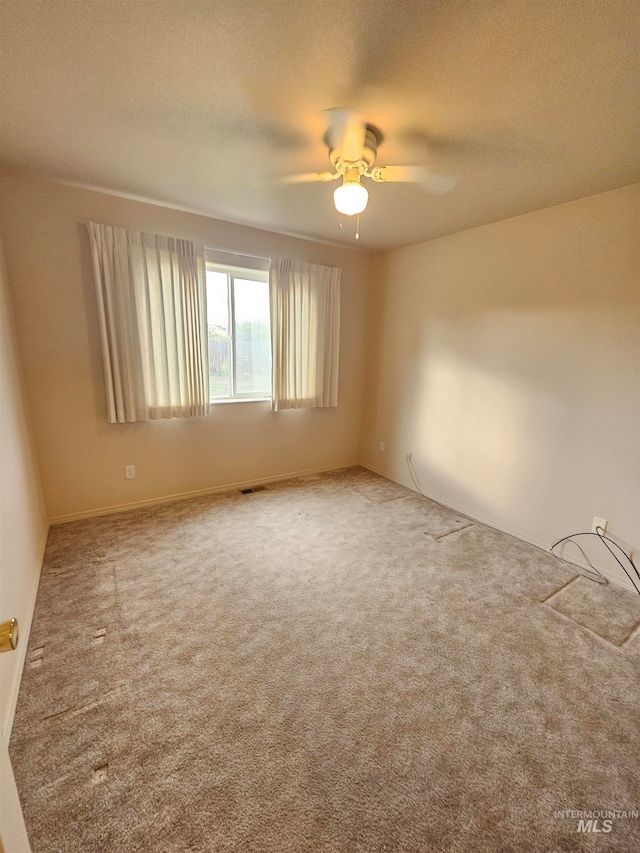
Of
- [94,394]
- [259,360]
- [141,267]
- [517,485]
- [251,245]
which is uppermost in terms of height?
[251,245]

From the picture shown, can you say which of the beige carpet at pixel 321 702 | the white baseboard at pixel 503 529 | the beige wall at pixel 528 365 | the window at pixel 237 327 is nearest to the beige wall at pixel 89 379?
the window at pixel 237 327

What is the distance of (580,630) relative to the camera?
Result: 73.9 inches

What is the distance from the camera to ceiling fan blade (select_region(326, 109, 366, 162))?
1563mm

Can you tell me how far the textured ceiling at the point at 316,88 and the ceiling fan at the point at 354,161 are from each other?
0.06 m

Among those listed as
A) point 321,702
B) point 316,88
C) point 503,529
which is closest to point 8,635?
point 321,702

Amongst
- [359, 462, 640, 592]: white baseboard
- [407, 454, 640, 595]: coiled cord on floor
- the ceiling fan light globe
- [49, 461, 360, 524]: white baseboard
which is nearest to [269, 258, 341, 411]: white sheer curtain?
[49, 461, 360, 524]: white baseboard

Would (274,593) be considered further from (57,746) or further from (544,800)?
(544,800)

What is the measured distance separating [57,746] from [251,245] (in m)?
3.47

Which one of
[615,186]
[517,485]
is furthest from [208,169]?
[517,485]

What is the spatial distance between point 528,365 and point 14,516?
345cm

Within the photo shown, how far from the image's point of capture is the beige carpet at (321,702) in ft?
3.53

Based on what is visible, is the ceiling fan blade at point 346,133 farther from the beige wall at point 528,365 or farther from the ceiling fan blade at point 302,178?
the beige wall at point 528,365

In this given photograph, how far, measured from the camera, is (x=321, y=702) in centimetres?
144

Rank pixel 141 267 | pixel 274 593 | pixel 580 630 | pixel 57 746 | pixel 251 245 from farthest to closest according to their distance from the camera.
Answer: pixel 251 245 < pixel 141 267 < pixel 274 593 < pixel 580 630 < pixel 57 746
